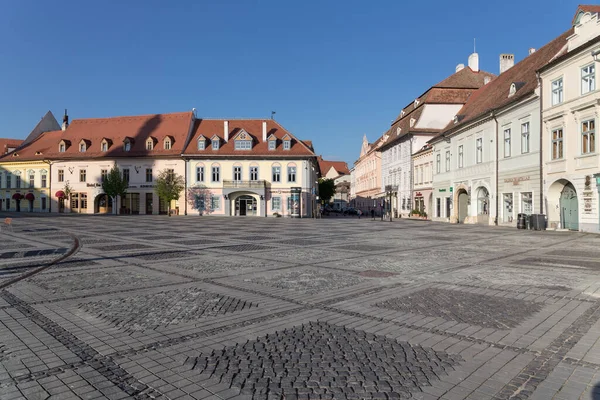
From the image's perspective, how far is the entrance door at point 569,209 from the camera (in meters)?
24.4

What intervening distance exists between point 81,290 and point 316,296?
4402 millimetres

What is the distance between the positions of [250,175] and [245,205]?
3.83m

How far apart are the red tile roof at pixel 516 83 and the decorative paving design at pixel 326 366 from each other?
27.7 meters

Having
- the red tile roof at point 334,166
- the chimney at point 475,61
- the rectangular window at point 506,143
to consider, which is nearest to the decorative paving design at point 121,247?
the rectangular window at point 506,143

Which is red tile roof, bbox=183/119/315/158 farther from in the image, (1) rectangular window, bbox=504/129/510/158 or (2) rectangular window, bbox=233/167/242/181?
(1) rectangular window, bbox=504/129/510/158

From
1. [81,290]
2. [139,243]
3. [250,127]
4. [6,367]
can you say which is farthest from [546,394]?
[250,127]

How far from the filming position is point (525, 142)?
28828mm

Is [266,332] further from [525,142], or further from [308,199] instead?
[308,199]

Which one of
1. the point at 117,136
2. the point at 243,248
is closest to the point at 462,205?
the point at 243,248

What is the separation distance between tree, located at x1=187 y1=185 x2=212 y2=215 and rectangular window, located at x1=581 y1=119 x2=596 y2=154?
39990 millimetres

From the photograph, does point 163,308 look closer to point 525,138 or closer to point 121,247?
point 121,247

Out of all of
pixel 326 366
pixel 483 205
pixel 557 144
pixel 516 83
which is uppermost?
pixel 516 83

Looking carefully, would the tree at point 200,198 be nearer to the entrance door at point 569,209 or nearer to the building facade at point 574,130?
the building facade at point 574,130

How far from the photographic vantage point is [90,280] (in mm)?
9055
